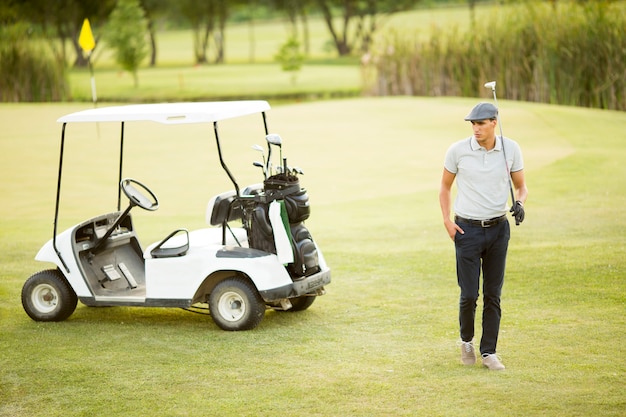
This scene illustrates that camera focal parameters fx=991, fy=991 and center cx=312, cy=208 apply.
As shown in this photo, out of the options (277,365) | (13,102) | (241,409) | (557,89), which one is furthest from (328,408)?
(13,102)

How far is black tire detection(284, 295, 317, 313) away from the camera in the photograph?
6762 mm

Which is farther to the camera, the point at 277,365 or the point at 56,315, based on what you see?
the point at 56,315

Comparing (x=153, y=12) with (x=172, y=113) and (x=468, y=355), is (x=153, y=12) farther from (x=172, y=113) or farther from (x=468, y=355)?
(x=468, y=355)

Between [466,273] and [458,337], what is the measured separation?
0.82 m

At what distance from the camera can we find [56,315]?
6.65m

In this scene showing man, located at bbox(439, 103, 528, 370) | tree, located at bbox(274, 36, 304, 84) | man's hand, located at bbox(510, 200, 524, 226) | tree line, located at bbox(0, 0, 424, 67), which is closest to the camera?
man's hand, located at bbox(510, 200, 524, 226)

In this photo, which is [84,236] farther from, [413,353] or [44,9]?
[44,9]

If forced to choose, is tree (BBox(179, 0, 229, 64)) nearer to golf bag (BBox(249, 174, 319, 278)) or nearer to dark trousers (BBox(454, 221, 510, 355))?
golf bag (BBox(249, 174, 319, 278))

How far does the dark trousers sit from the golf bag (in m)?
1.29

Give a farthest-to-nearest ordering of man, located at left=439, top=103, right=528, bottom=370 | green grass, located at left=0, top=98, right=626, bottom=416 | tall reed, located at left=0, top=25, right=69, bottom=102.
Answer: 1. tall reed, located at left=0, top=25, right=69, bottom=102
2. man, located at left=439, top=103, right=528, bottom=370
3. green grass, located at left=0, top=98, right=626, bottom=416

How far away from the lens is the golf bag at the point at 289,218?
6.21 metres

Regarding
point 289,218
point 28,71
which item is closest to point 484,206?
point 289,218

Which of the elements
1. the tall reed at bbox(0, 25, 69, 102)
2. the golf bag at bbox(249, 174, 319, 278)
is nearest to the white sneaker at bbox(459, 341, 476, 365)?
the golf bag at bbox(249, 174, 319, 278)

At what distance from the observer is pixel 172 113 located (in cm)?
617
